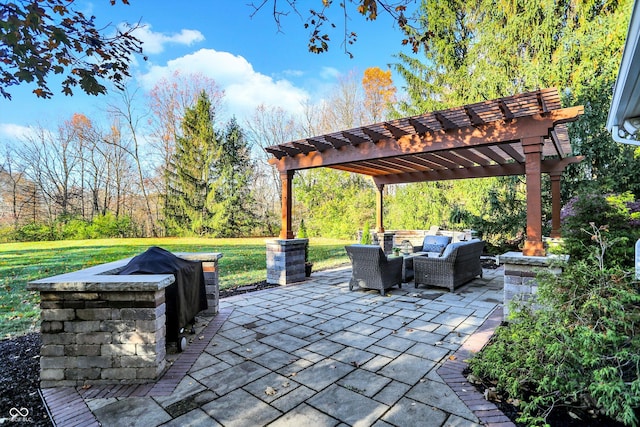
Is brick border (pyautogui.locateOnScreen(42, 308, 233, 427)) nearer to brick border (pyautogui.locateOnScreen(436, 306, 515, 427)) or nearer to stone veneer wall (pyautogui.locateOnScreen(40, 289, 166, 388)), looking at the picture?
stone veneer wall (pyautogui.locateOnScreen(40, 289, 166, 388))

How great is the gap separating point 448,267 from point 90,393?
15.9 feet

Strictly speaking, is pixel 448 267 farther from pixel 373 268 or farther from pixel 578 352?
pixel 578 352

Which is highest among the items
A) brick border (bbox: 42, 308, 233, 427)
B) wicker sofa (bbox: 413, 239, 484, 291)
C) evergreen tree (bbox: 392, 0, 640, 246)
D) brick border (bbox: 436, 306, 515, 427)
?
evergreen tree (bbox: 392, 0, 640, 246)

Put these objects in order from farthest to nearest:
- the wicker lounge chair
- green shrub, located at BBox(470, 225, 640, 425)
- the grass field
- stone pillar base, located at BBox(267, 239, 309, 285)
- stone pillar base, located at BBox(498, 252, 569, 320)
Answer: stone pillar base, located at BBox(267, 239, 309, 285) → the wicker lounge chair → the grass field → stone pillar base, located at BBox(498, 252, 569, 320) → green shrub, located at BBox(470, 225, 640, 425)

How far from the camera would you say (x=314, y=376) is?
8.29 feet

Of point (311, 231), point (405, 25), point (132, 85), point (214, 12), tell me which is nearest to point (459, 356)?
point (405, 25)

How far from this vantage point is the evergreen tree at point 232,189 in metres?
16.6

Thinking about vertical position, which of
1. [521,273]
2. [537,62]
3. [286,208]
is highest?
[537,62]

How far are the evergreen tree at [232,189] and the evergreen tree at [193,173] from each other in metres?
0.36

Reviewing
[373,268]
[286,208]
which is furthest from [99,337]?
[286,208]

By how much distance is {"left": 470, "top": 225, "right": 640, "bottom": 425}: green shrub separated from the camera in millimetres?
1896

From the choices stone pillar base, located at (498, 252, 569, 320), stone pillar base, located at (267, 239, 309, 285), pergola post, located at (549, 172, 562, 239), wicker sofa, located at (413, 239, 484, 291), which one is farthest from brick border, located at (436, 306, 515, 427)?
pergola post, located at (549, 172, 562, 239)

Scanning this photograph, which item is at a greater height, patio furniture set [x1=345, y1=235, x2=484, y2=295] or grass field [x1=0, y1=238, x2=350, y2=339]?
patio furniture set [x1=345, y1=235, x2=484, y2=295]

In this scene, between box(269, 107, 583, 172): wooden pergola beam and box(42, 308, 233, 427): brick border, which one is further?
box(269, 107, 583, 172): wooden pergola beam
